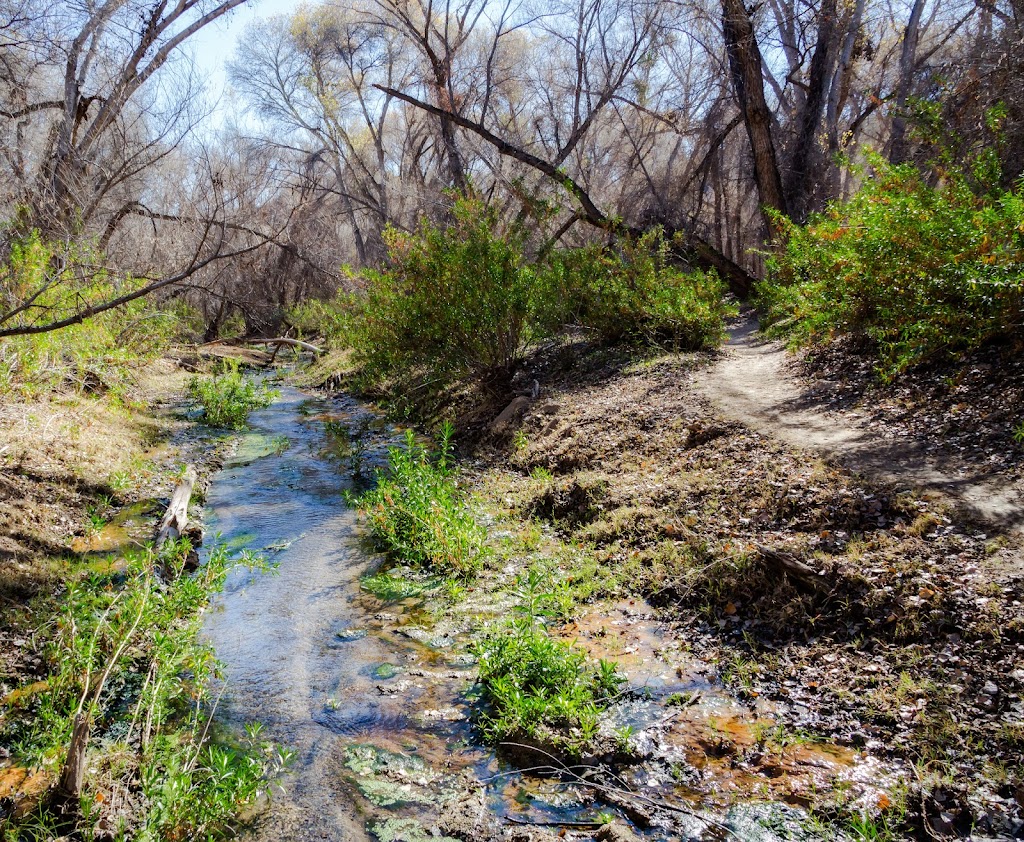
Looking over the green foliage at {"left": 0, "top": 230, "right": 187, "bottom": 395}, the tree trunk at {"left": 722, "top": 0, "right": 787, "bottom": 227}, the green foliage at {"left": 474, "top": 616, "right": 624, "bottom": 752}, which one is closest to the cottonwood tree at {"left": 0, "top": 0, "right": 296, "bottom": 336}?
the green foliage at {"left": 0, "top": 230, "right": 187, "bottom": 395}

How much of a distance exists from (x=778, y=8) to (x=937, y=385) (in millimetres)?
16132

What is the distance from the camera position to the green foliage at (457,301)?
404 inches

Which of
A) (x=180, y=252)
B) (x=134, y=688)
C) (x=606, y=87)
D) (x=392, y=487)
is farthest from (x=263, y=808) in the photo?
(x=606, y=87)

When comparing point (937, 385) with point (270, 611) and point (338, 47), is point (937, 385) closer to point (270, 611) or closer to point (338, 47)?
point (270, 611)

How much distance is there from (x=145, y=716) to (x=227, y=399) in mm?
9045

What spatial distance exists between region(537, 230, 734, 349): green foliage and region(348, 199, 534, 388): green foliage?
0.80m

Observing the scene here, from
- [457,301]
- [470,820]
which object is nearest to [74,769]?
[470,820]

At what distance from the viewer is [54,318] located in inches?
324

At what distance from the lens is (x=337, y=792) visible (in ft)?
11.4

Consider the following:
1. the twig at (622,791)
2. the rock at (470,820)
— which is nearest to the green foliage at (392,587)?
the twig at (622,791)

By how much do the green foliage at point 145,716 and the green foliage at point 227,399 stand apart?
291 inches

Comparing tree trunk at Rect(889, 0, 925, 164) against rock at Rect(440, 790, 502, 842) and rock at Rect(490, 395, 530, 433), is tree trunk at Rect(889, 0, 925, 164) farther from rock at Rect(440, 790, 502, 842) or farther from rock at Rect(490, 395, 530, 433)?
rock at Rect(440, 790, 502, 842)

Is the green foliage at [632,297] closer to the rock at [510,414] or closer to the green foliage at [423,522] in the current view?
the rock at [510,414]

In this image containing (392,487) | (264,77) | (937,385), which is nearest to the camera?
(937,385)
